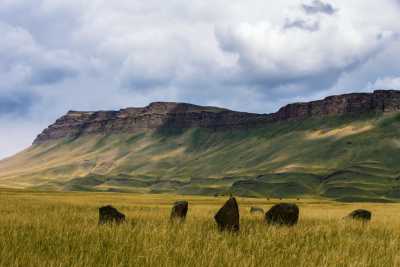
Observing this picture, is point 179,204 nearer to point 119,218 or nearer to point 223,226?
point 119,218

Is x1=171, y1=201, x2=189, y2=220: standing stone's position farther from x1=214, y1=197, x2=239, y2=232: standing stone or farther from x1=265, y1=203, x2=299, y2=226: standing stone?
x1=214, y1=197, x2=239, y2=232: standing stone

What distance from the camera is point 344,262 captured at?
34.1 ft

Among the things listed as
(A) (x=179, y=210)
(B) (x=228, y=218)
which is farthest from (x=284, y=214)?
(B) (x=228, y=218)

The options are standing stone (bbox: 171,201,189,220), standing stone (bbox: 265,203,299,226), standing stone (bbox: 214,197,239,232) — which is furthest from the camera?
standing stone (bbox: 171,201,189,220)

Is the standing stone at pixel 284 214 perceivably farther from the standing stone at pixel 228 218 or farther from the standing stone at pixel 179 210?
the standing stone at pixel 228 218

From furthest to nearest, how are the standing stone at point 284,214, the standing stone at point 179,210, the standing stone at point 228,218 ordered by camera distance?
the standing stone at point 179,210, the standing stone at point 284,214, the standing stone at point 228,218

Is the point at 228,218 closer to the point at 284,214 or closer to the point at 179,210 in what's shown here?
the point at 284,214

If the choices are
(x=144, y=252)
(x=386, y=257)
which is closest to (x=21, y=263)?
(x=144, y=252)

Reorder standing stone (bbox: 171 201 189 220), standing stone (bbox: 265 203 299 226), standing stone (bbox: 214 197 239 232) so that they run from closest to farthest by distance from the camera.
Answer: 1. standing stone (bbox: 214 197 239 232)
2. standing stone (bbox: 265 203 299 226)
3. standing stone (bbox: 171 201 189 220)

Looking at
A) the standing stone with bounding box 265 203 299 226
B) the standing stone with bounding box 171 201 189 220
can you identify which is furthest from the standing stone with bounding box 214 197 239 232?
the standing stone with bounding box 171 201 189 220

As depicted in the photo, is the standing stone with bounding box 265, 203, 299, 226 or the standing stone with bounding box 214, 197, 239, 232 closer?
the standing stone with bounding box 214, 197, 239, 232

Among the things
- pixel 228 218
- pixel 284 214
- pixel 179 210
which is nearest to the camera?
pixel 228 218

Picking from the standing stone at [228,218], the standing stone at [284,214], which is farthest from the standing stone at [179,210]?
the standing stone at [228,218]

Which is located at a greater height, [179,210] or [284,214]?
[179,210]
